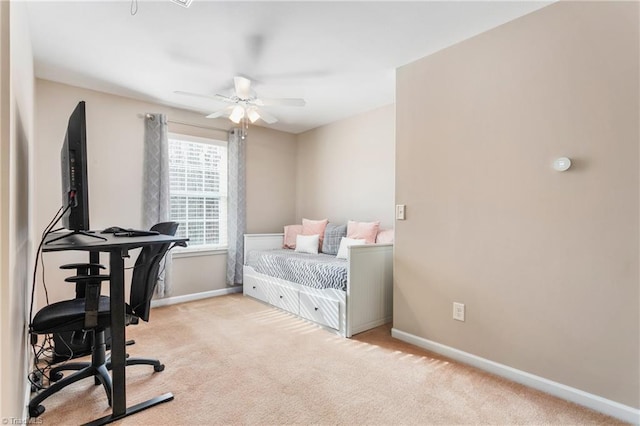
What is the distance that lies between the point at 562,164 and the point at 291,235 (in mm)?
3217

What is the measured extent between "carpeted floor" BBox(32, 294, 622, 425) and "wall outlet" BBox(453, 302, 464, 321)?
33 centimetres

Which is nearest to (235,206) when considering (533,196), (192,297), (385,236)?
(192,297)

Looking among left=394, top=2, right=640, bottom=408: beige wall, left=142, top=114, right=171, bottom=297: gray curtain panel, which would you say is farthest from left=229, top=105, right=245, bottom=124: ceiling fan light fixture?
left=394, top=2, right=640, bottom=408: beige wall

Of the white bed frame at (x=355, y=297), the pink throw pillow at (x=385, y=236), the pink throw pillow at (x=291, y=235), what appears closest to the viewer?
the white bed frame at (x=355, y=297)

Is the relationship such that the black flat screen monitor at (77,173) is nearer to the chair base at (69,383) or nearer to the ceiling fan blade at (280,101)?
the chair base at (69,383)

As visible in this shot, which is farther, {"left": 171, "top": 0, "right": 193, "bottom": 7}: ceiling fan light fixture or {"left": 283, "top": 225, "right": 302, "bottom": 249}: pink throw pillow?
{"left": 283, "top": 225, "right": 302, "bottom": 249}: pink throw pillow

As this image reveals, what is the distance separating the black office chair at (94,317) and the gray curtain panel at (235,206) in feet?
6.93

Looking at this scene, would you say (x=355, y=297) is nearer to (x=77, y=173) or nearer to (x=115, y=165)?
(x=77, y=173)

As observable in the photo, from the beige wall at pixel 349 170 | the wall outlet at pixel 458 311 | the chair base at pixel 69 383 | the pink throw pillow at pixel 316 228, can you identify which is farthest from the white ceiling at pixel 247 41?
the chair base at pixel 69 383

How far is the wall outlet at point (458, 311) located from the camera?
7.84ft

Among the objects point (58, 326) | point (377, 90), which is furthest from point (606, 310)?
point (58, 326)

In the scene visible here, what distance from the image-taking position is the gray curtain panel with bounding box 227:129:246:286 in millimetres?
4316

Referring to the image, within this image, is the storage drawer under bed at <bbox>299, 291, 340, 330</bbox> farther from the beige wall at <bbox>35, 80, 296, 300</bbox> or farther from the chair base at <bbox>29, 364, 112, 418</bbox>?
the chair base at <bbox>29, 364, 112, 418</bbox>

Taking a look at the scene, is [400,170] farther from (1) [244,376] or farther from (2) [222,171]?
(2) [222,171]
